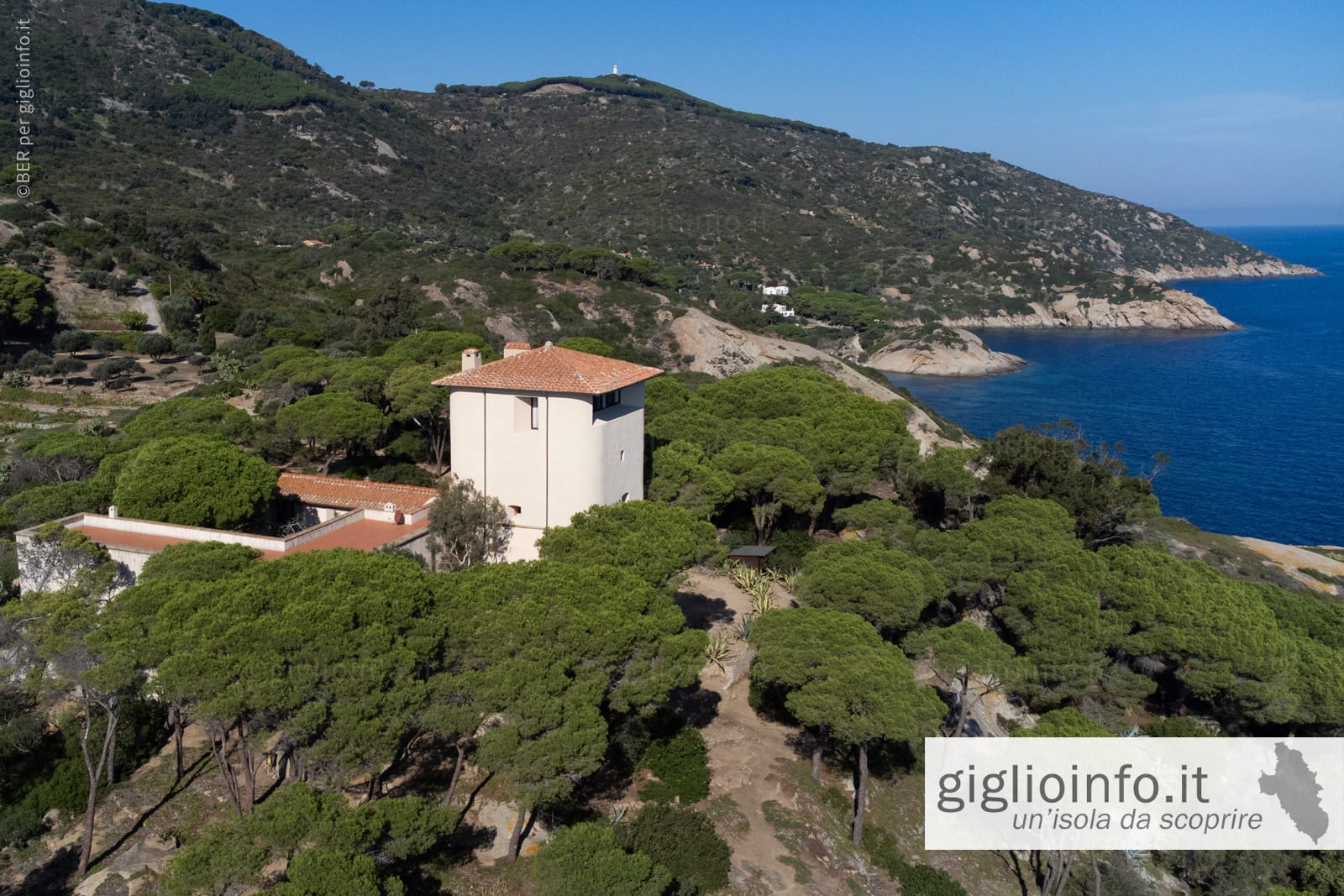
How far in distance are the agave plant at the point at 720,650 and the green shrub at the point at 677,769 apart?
296 centimetres

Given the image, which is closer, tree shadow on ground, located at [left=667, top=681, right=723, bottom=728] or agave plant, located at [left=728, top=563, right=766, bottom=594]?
tree shadow on ground, located at [left=667, top=681, right=723, bottom=728]

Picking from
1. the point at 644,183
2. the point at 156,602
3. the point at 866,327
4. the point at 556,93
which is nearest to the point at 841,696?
the point at 156,602

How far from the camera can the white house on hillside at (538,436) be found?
824 inches

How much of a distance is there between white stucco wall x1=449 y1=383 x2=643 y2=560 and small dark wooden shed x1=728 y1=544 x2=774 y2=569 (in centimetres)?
552

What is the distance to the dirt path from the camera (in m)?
14.5

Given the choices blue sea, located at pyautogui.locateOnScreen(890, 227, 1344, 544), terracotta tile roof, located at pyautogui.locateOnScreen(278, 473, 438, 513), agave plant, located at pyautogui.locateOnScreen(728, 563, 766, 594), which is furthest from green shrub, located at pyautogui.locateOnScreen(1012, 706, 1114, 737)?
blue sea, located at pyautogui.locateOnScreen(890, 227, 1344, 544)

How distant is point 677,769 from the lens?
16.2 m

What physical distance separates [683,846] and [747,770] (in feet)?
11.2

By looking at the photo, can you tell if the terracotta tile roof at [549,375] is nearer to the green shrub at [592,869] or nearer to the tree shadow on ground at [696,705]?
the tree shadow on ground at [696,705]

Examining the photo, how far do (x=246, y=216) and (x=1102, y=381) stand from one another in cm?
9567

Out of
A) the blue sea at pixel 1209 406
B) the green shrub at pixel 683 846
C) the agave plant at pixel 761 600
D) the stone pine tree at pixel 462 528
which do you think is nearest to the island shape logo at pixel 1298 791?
the agave plant at pixel 761 600

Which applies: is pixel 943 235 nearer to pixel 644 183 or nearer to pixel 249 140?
pixel 644 183

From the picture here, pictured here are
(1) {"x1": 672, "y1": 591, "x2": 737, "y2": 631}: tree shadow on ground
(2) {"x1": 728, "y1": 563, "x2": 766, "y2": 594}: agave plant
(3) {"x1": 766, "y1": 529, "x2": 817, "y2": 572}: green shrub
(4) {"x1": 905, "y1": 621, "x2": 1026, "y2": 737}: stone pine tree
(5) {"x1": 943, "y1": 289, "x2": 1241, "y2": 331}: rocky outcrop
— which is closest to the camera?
(4) {"x1": 905, "y1": 621, "x2": 1026, "y2": 737}: stone pine tree

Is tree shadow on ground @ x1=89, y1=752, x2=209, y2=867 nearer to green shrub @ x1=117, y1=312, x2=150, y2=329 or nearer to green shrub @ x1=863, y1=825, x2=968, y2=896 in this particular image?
green shrub @ x1=863, y1=825, x2=968, y2=896
